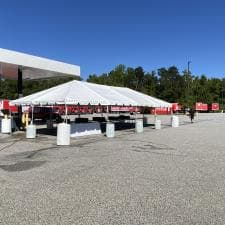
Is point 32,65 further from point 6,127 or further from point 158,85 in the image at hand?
point 158,85

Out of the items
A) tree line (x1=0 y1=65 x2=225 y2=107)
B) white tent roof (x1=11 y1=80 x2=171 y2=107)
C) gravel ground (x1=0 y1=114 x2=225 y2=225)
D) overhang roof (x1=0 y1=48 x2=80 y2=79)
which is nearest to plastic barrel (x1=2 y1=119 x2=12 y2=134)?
white tent roof (x1=11 y1=80 x2=171 y2=107)

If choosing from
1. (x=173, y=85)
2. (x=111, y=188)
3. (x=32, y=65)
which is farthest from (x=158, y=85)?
(x=111, y=188)

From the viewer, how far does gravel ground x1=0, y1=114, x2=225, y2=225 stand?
21.7ft

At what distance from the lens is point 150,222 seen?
6312 millimetres

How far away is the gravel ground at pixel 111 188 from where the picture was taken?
21.7 ft

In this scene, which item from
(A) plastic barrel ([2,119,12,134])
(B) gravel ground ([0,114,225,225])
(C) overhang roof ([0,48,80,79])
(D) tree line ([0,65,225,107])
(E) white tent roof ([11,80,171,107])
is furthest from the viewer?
(D) tree line ([0,65,225,107])

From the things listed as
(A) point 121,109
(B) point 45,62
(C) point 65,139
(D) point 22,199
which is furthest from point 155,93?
(D) point 22,199

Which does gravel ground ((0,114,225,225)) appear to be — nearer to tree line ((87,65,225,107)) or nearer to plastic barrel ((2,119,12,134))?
plastic barrel ((2,119,12,134))

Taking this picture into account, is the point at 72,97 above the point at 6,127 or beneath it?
above

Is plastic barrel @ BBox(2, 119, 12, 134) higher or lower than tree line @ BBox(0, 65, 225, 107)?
lower

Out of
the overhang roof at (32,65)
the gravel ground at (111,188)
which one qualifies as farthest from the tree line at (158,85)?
the gravel ground at (111,188)

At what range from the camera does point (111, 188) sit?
880 cm

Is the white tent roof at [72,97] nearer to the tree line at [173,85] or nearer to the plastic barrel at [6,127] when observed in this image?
the plastic barrel at [6,127]

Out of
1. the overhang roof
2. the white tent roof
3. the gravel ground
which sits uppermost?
the overhang roof
